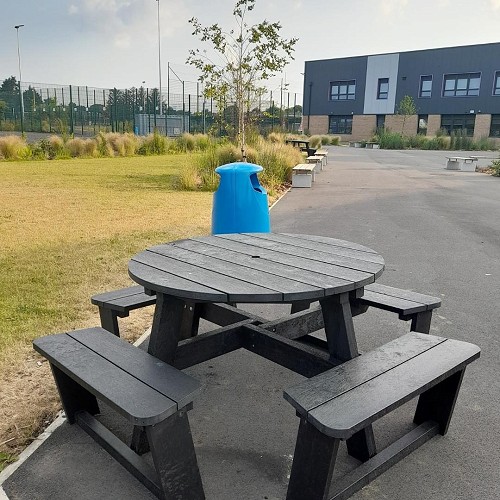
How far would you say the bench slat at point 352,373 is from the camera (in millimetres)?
1776

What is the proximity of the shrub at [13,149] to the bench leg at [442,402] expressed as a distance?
66.5 ft

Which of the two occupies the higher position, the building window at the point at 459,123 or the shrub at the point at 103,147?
the building window at the point at 459,123

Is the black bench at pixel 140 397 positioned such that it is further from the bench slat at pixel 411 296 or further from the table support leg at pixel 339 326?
the bench slat at pixel 411 296

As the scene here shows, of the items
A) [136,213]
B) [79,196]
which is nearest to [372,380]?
[136,213]

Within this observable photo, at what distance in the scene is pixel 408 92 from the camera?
158 ft

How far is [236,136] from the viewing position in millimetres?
14836

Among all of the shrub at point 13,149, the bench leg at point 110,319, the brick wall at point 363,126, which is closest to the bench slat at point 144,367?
the bench leg at point 110,319

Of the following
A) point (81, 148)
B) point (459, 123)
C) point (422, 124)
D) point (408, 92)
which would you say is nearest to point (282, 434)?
point (81, 148)

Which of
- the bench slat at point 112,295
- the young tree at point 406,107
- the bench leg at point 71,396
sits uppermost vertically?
the young tree at point 406,107

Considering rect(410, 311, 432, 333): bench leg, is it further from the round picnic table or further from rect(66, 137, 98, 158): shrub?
rect(66, 137, 98, 158): shrub

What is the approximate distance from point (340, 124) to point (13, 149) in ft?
128

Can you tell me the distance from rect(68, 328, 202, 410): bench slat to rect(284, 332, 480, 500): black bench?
382 millimetres

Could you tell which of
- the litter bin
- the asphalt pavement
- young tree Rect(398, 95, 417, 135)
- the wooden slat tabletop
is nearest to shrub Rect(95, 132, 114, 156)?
the litter bin

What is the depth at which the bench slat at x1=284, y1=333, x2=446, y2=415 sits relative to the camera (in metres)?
1.78
